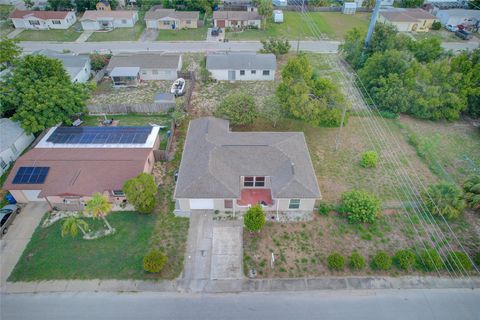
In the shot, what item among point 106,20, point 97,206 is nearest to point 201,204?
point 97,206

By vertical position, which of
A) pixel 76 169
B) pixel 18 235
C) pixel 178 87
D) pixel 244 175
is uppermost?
pixel 76 169

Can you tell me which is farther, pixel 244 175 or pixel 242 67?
pixel 242 67

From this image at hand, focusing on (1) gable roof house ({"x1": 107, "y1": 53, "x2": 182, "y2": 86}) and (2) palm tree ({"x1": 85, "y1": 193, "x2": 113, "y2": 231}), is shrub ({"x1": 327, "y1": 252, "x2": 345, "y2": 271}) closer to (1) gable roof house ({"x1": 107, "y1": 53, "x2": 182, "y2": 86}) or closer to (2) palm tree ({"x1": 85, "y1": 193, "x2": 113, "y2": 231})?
(2) palm tree ({"x1": 85, "y1": 193, "x2": 113, "y2": 231})

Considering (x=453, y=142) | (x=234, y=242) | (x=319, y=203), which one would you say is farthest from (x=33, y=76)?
(x=453, y=142)

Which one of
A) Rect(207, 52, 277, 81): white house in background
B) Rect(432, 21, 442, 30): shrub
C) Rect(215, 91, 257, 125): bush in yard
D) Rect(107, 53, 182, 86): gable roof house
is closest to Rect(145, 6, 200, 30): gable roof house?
Rect(107, 53, 182, 86): gable roof house

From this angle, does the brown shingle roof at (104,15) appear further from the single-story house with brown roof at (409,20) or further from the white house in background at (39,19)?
the single-story house with brown roof at (409,20)

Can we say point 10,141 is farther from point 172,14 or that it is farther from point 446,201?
point 446,201
